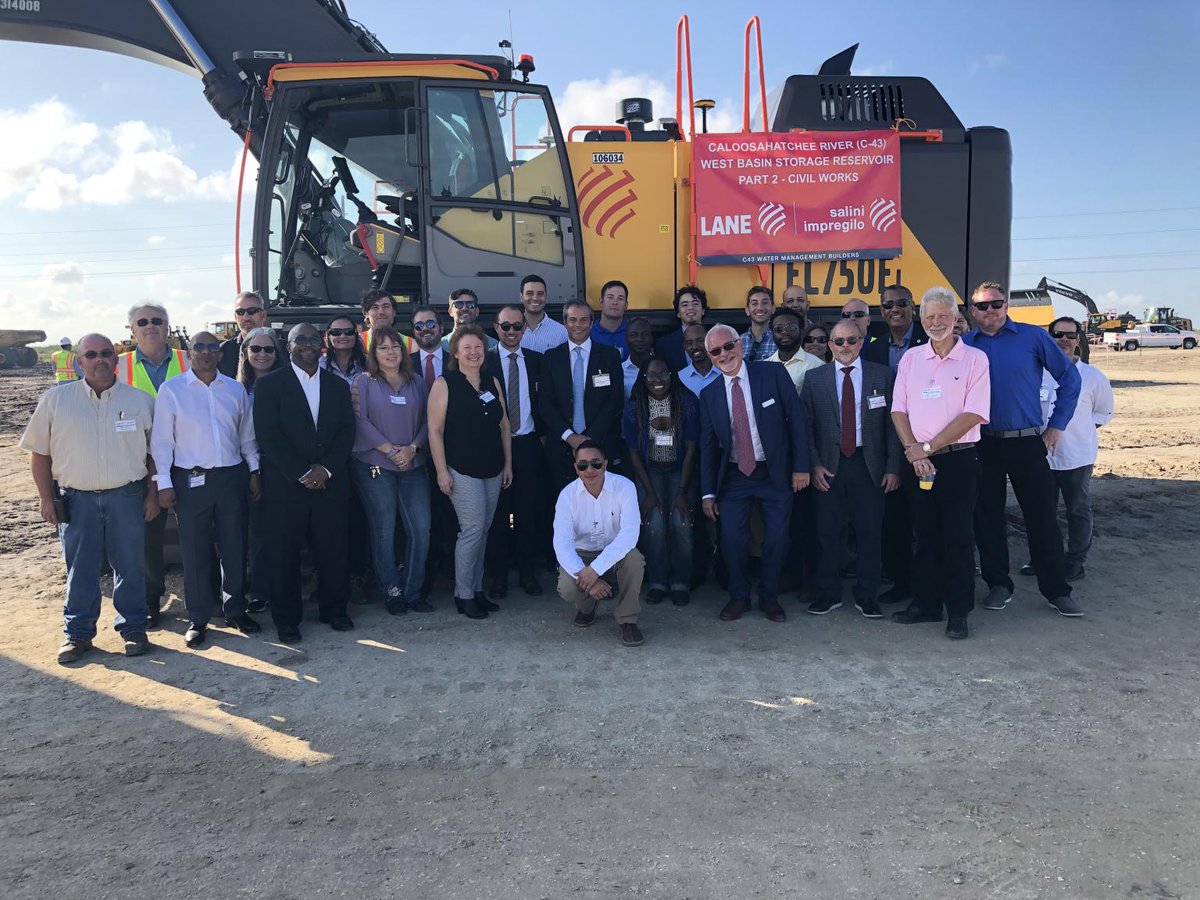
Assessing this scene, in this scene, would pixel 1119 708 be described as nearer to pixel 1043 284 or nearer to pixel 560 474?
pixel 560 474

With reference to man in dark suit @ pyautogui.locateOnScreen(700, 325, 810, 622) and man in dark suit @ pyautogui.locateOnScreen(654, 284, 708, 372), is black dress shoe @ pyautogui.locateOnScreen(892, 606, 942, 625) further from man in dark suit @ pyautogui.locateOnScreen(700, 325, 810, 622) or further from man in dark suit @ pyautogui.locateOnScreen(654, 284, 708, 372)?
man in dark suit @ pyautogui.locateOnScreen(654, 284, 708, 372)

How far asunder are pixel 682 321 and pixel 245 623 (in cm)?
365

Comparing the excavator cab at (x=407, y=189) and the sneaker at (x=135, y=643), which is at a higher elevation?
the excavator cab at (x=407, y=189)

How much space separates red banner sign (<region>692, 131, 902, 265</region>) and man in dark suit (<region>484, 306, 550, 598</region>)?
1.89m

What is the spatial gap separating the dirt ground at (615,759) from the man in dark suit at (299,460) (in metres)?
0.48

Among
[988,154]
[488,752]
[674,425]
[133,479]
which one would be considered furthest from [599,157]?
[488,752]

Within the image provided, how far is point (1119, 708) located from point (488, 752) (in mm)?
2958

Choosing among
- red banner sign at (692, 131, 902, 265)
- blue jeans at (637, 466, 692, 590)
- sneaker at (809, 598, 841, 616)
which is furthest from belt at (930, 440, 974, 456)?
red banner sign at (692, 131, 902, 265)

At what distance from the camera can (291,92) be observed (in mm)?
6020

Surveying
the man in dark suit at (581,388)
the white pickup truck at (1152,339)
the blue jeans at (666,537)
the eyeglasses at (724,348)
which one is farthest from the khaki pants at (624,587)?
the white pickup truck at (1152,339)

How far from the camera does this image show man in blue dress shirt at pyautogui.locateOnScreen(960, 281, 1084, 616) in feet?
16.9

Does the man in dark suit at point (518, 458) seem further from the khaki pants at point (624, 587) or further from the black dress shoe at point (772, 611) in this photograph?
the black dress shoe at point (772, 611)

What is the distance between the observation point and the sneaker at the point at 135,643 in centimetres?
486

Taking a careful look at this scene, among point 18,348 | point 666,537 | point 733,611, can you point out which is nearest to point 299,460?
point 666,537
